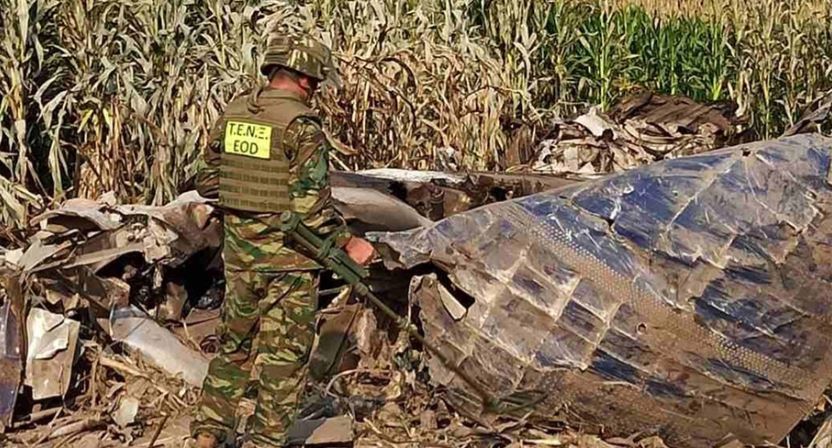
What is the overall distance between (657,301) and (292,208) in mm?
1545

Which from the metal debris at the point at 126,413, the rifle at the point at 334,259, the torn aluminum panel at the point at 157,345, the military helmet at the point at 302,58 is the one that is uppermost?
the military helmet at the point at 302,58

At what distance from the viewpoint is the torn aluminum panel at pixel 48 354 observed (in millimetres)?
5293

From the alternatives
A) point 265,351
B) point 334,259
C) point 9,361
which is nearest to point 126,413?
point 9,361

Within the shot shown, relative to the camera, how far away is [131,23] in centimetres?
709

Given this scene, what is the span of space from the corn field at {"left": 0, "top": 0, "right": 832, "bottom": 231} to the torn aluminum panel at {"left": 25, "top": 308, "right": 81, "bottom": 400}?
1.09 m

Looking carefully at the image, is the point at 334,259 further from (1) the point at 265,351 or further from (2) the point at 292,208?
(1) the point at 265,351

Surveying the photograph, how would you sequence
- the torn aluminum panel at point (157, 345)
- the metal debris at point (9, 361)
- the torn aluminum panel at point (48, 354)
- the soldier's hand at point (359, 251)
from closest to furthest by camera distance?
1. the soldier's hand at point (359, 251)
2. the metal debris at point (9, 361)
3. the torn aluminum panel at point (48, 354)
4. the torn aluminum panel at point (157, 345)

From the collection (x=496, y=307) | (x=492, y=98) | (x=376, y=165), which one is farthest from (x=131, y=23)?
(x=496, y=307)

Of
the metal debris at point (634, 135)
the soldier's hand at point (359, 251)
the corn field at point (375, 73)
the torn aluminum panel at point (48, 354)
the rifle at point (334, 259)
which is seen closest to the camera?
the rifle at point (334, 259)

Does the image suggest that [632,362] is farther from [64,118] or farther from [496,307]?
[64,118]

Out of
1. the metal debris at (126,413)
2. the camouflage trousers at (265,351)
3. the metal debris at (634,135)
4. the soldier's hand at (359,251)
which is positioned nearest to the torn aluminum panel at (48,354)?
the metal debris at (126,413)

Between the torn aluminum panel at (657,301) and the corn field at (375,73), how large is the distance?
2.50m

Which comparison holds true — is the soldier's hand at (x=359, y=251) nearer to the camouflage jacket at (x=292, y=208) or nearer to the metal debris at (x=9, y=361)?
the camouflage jacket at (x=292, y=208)

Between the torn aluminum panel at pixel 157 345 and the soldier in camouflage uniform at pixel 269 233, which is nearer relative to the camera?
the soldier in camouflage uniform at pixel 269 233
